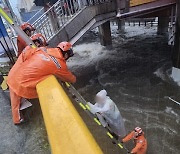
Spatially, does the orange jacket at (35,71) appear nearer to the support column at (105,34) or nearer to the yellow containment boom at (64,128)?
the yellow containment boom at (64,128)

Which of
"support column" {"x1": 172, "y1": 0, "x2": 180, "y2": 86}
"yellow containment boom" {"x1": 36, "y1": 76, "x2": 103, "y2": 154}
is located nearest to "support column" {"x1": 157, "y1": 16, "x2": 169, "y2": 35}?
"support column" {"x1": 172, "y1": 0, "x2": 180, "y2": 86}

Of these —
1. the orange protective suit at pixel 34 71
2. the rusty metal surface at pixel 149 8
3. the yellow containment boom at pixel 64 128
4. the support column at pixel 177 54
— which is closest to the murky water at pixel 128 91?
the support column at pixel 177 54

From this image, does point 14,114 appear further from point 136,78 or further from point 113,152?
point 136,78

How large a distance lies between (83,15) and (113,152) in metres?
5.52

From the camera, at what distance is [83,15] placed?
8.23 metres

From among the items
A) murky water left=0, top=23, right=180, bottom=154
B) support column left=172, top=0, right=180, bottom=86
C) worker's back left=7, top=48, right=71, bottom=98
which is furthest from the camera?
support column left=172, top=0, right=180, bottom=86

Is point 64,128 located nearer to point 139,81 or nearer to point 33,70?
point 33,70

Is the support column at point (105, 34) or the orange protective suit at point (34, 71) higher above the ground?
the orange protective suit at point (34, 71)

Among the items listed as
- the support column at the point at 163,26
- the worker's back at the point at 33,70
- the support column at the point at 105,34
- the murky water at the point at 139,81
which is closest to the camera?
the worker's back at the point at 33,70

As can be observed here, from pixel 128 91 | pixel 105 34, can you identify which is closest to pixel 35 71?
pixel 128 91

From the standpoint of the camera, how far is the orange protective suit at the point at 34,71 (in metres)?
3.72

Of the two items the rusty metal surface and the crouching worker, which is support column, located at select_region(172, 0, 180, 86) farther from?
the crouching worker

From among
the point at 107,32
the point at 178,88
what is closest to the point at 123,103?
the point at 178,88

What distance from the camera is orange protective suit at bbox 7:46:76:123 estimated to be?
12.2 feet
